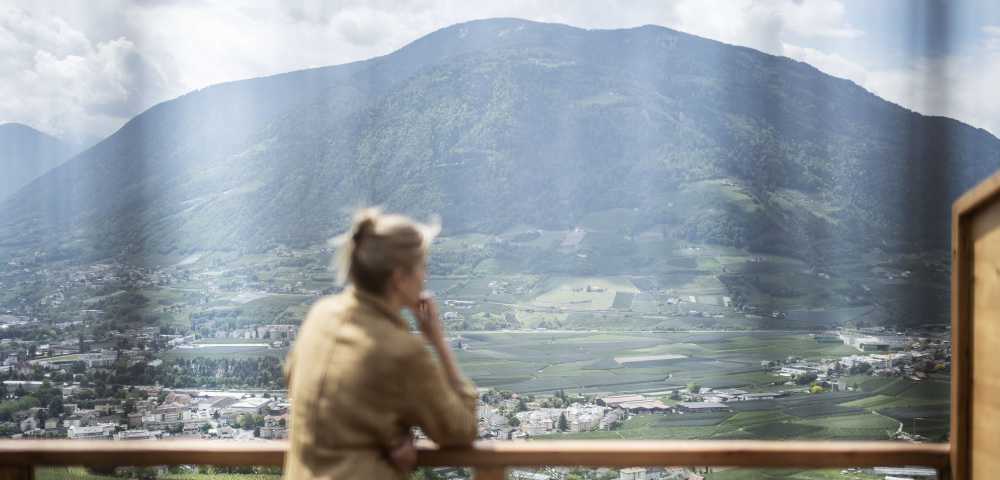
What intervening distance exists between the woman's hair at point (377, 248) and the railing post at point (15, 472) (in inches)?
36.0

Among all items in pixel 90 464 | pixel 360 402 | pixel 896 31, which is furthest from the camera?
pixel 896 31

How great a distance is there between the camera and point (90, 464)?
153 cm

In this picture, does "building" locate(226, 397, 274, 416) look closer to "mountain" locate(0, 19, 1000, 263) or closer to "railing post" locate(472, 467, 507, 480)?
"mountain" locate(0, 19, 1000, 263)

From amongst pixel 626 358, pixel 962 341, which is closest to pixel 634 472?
pixel 962 341

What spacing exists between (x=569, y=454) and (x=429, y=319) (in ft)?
1.20

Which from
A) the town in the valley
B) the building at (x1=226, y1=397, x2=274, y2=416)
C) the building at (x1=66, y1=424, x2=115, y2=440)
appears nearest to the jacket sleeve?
the town in the valley

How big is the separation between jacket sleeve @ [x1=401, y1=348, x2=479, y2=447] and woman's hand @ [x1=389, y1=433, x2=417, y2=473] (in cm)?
3

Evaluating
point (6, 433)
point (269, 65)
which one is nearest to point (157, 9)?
point (269, 65)

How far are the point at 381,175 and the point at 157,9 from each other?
860 cm

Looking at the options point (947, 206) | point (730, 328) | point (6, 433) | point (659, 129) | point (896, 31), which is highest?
point (896, 31)

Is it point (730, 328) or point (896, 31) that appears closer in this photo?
point (730, 328)

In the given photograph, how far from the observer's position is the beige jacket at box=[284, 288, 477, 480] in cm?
119

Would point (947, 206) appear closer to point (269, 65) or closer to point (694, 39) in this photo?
point (694, 39)

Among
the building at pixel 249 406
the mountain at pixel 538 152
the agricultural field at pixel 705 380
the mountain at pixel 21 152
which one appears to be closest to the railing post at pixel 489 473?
the building at pixel 249 406
